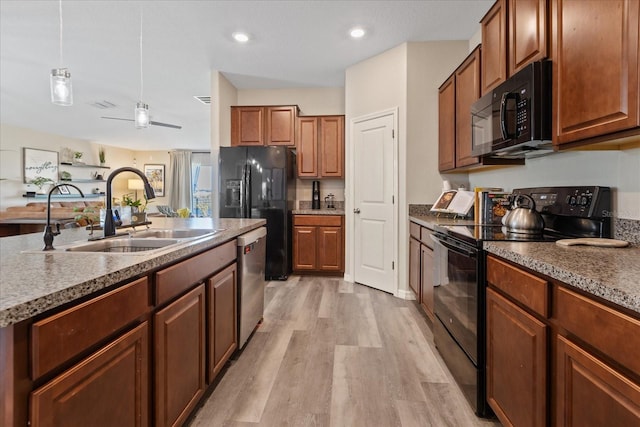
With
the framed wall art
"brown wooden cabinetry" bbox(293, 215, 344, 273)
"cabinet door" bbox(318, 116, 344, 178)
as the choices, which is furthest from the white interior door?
the framed wall art

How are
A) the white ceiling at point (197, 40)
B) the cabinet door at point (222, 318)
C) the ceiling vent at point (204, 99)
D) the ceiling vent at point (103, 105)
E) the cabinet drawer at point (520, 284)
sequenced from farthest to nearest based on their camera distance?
1. the ceiling vent at point (103, 105)
2. the ceiling vent at point (204, 99)
3. the white ceiling at point (197, 40)
4. the cabinet door at point (222, 318)
5. the cabinet drawer at point (520, 284)

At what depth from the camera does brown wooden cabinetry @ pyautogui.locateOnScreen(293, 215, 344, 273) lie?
4.24 metres

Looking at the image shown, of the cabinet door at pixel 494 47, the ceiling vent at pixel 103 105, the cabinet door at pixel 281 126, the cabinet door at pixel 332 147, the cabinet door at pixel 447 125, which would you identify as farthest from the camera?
the ceiling vent at pixel 103 105

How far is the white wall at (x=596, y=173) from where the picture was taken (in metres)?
1.42

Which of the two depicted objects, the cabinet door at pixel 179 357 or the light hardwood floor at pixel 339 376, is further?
the light hardwood floor at pixel 339 376

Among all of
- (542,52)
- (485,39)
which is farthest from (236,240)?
(485,39)

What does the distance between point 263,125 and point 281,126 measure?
0.26 metres

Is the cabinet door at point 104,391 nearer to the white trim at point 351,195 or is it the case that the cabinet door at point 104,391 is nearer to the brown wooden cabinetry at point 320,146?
the white trim at point 351,195

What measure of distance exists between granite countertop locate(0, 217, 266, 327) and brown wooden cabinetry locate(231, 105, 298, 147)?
338 centimetres

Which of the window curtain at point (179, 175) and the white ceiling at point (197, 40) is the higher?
the white ceiling at point (197, 40)

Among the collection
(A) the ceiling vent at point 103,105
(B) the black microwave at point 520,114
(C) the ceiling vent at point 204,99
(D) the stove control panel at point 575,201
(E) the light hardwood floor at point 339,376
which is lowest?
(E) the light hardwood floor at point 339,376

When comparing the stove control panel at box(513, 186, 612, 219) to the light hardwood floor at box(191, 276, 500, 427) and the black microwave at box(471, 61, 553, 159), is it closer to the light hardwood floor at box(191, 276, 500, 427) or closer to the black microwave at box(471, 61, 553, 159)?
the black microwave at box(471, 61, 553, 159)

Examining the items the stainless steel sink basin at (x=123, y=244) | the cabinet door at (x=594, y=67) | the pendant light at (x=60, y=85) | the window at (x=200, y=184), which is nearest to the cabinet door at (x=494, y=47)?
the cabinet door at (x=594, y=67)

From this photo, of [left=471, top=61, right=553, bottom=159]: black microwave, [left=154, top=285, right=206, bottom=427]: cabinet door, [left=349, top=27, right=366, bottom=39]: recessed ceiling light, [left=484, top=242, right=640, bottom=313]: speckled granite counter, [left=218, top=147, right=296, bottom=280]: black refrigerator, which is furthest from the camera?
[left=218, top=147, right=296, bottom=280]: black refrigerator
